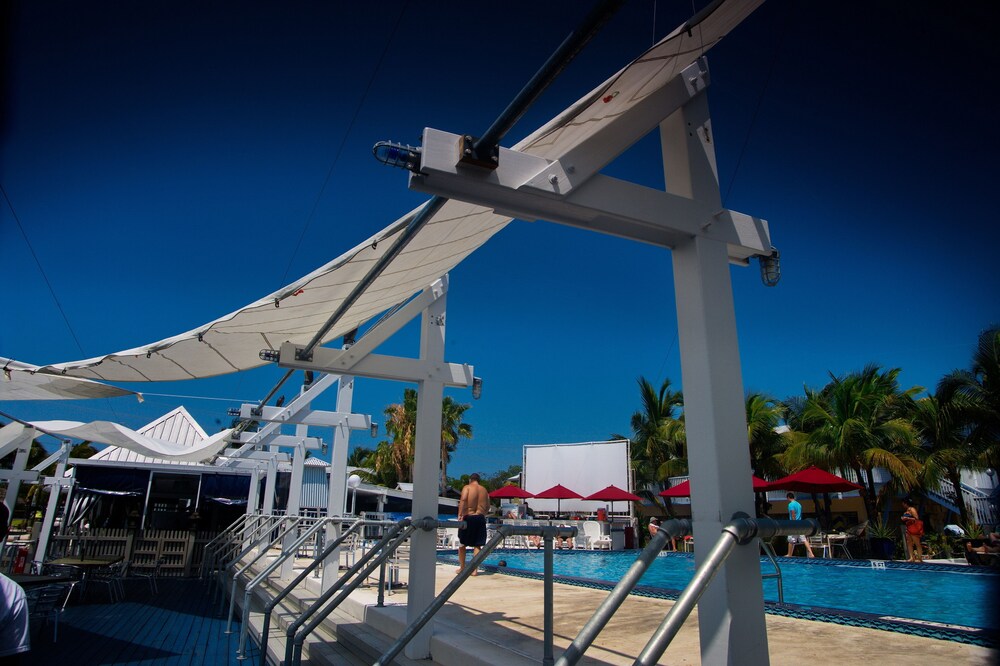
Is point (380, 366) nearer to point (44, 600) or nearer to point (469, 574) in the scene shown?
point (469, 574)

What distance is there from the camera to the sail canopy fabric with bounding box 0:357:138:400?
585 cm

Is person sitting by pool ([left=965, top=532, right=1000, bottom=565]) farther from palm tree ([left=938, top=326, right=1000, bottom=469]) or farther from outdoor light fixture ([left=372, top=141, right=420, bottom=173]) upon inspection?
outdoor light fixture ([left=372, top=141, right=420, bottom=173])

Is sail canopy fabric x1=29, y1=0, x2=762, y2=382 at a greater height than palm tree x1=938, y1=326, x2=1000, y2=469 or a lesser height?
lesser

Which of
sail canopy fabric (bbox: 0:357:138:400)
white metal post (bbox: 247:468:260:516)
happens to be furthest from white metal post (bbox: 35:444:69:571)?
sail canopy fabric (bbox: 0:357:138:400)

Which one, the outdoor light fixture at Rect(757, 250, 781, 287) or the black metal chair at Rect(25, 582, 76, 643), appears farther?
the black metal chair at Rect(25, 582, 76, 643)

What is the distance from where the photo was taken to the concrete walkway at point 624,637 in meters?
3.58

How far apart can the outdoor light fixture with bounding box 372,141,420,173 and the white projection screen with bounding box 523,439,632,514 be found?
83.4 ft

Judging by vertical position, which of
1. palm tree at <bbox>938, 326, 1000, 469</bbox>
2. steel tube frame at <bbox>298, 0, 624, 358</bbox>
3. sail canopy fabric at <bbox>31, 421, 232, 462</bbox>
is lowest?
sail canopy fabric at <bbox>31, 421, 232, 462</bbox>

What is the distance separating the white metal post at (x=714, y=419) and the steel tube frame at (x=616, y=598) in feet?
0.61

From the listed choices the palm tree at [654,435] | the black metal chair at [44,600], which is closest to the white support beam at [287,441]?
the black metal chair at [44,600]

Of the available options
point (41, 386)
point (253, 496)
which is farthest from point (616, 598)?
point (253, 496)

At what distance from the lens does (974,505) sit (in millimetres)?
17562

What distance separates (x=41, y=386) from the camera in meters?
6.45

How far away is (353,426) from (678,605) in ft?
26.7
